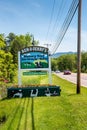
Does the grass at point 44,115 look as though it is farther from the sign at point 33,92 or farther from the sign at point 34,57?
the sign at point 34,57

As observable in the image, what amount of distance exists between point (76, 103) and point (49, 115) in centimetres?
261

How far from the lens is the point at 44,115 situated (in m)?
9.89

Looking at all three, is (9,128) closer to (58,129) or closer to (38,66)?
(58,129)

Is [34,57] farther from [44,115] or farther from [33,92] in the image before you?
[44,115]

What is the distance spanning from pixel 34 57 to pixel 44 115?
24.7 ft

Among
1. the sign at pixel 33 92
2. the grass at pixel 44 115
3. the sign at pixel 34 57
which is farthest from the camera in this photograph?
the sign at pixel 34 57

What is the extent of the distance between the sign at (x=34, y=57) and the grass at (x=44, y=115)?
12.7 feet

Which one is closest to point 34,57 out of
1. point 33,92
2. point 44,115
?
point 33,92


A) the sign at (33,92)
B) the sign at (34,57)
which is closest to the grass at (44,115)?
the sign at (33,92)

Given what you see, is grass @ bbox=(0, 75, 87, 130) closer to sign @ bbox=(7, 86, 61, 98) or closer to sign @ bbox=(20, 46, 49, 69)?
sign @ bbox=(7, 86, 61, 98)

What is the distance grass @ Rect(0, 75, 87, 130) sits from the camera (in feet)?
27.5

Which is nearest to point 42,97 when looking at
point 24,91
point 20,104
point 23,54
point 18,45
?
point 24,91

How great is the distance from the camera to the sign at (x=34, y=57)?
16.8 m

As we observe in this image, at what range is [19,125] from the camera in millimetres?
8586
